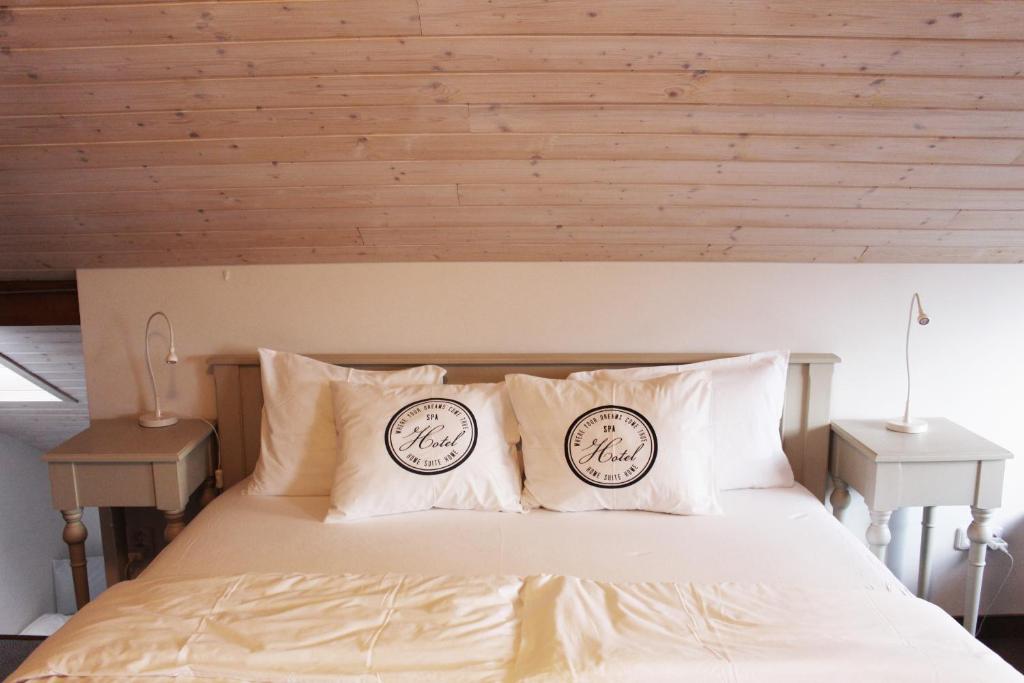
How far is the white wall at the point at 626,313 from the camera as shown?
239 cm

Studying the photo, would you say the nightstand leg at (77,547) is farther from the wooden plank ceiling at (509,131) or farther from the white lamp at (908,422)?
the white lamp at (908,422)

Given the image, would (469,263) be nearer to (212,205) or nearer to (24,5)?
(212,205)

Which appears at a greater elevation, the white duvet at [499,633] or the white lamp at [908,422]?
the white lamp at [908,422]

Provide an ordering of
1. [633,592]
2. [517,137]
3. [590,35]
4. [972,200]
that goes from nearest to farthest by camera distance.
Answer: [633,592], [590,35], [517,137], [972,200]

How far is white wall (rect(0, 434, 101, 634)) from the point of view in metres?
4.16

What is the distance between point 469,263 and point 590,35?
946 mm

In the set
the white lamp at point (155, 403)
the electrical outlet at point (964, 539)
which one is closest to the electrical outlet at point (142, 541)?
the white lamp at point (155, 403)

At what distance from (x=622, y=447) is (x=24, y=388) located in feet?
10.9

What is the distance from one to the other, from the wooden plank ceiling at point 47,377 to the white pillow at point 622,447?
6.99 ft

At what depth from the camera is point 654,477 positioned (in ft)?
6.40

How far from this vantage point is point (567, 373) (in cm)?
240

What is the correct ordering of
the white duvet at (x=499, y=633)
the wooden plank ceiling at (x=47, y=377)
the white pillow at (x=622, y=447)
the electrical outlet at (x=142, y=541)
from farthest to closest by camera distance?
the wooden plank ceiling at (x=47, y=377), the electrical outlet at (x=142, y=541), the white pillow at (x=622, y=447), the white duvet at (x=499, y=633)

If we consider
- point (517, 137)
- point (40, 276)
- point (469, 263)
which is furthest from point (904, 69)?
point (40, 276)

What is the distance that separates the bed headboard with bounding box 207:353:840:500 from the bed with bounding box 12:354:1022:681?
1.20 ft
